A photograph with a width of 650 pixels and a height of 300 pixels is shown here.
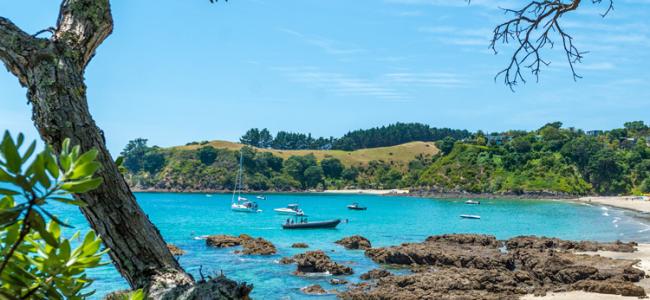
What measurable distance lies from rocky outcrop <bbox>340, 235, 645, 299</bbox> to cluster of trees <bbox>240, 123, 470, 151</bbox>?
153m

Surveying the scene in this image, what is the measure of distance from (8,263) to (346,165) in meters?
156

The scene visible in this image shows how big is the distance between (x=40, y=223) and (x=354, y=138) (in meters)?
187

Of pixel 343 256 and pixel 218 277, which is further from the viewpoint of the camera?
pixel 343 256

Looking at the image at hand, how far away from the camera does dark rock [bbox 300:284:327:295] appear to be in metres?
21.1

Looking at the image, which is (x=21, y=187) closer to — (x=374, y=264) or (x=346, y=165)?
(x=374, y=264)

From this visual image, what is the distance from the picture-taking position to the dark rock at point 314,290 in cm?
2106

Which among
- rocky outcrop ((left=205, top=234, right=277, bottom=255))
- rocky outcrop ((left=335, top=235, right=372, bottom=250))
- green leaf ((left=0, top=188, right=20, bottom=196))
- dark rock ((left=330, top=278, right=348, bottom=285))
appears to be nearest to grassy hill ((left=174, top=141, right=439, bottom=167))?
rocky outcrop ((left=205, top=234, right=277, bottom=255))

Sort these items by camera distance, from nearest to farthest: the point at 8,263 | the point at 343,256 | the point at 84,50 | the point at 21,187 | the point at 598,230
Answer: the point at 21,187 < the point at 8,263 < the point at 84,50 < the point at 343,256 < the point at 598,230

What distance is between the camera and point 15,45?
2.02m

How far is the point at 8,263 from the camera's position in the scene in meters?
1.33

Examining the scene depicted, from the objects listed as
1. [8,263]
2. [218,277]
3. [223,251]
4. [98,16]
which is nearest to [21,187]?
[8,263]

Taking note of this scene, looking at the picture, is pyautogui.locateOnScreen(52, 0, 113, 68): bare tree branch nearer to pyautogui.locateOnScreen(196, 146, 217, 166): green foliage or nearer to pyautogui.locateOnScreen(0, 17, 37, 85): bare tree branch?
pyautogui.locateOnScreen(0, 17, 37, 85): bare tree branch

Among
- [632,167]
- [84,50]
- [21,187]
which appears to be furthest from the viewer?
[632,167]

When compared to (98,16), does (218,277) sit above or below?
below
